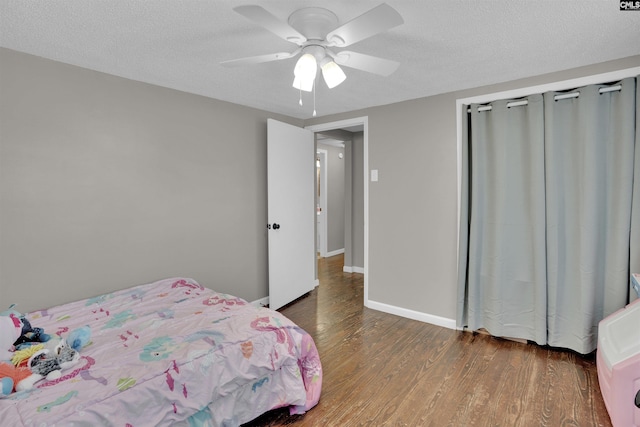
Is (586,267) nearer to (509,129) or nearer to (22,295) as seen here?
(509,129)

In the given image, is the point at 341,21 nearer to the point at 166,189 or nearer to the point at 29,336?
the point at 166,189

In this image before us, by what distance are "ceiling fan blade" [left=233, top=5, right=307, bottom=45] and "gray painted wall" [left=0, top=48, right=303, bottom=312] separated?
71.3 inches

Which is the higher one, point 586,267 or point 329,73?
point 329,73

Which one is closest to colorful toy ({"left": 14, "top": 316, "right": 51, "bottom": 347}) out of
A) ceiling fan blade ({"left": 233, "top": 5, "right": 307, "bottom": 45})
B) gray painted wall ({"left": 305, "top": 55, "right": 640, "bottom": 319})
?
ceiling fan blade ({"left": 233, "top": 5, "right": 307, "bottom": 45})

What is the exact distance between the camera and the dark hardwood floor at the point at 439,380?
6.49ft

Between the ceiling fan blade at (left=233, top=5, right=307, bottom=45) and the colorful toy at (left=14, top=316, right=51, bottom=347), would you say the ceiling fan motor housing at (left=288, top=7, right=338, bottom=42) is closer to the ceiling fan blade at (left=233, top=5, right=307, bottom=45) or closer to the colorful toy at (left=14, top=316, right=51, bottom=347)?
the ceiling fan blade at (left=233, top=5, right=307, bottom=45)

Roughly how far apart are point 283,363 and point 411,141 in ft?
8.16

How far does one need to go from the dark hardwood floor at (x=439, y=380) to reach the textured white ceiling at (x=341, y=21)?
2283 millimetres

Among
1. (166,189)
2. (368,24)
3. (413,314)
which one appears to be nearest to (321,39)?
(368,24)

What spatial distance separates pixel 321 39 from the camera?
1.84m

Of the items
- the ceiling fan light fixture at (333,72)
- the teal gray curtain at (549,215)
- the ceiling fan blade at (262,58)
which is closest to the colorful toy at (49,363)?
the ceiling fan blade at (262,58)

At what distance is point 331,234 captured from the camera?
6.74 m

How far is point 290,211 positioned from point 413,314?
178 centimetres

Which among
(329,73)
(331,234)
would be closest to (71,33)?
(329,73)
